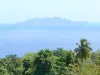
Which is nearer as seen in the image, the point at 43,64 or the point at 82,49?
the point at 82,49

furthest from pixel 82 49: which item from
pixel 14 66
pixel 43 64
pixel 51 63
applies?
pixel 14 66

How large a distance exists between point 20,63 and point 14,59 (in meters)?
2.32

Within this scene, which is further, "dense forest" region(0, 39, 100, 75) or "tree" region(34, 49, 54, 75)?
"tree" region(34, 49, 54, 75)

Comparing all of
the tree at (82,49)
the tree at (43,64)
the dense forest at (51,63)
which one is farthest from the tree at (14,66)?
the tree at (82,49)

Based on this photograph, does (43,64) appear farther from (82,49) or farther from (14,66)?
(14,66)

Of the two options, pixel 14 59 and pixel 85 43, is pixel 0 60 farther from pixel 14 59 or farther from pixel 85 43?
pixel 85 43

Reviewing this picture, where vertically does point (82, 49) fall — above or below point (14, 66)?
above

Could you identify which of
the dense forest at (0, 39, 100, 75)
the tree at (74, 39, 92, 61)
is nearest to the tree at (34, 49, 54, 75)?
the dense forest at (0, 39, 100, 75)

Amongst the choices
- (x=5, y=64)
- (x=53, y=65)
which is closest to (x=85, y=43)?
(x=53, y=65)

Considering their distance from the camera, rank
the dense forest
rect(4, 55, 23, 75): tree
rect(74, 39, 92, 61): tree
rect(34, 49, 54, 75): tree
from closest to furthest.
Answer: rect(74, 39, 92, 61): tree → the dense forest → rect(34, 49, 54, 75): tree → rect(4, 55, 23, 75): tree

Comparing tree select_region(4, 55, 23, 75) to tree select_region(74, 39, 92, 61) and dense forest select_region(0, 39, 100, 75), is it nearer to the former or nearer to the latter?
dense forest select_region(0, 39, 100, 75)

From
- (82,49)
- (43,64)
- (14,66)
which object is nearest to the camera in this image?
(82,49)

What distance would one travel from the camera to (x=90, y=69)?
51.7ft

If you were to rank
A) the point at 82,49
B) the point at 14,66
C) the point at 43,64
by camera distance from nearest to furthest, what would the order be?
the point at 82,49 < the point at 43,64 < the point at 14,66
